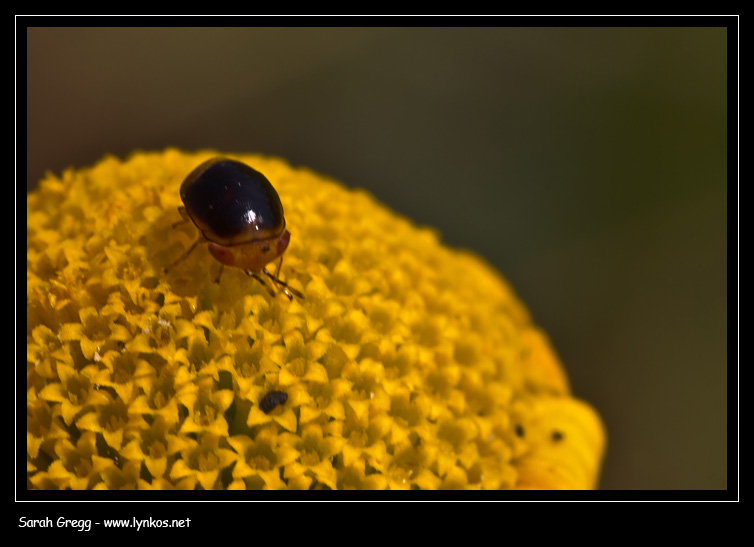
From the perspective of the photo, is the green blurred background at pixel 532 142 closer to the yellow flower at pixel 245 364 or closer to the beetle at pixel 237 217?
the yellow flower at pixel 245 364

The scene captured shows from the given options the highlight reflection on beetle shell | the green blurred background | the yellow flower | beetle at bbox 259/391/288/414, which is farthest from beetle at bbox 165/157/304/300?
the green blurred background

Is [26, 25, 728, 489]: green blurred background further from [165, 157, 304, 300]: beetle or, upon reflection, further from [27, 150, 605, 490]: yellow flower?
[165, 157, 304, 300]: beetle

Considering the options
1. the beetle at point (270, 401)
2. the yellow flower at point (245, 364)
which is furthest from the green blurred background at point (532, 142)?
the beetle at point (270, 401)

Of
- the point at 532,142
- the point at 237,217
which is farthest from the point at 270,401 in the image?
the point at 532,142

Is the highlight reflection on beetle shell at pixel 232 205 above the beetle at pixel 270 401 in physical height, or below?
above

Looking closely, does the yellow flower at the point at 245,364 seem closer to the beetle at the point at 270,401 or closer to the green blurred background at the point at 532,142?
the beetle at the point at 270,401

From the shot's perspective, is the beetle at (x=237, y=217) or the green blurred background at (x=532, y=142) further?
the green blurred background at (x=532, y=142)
